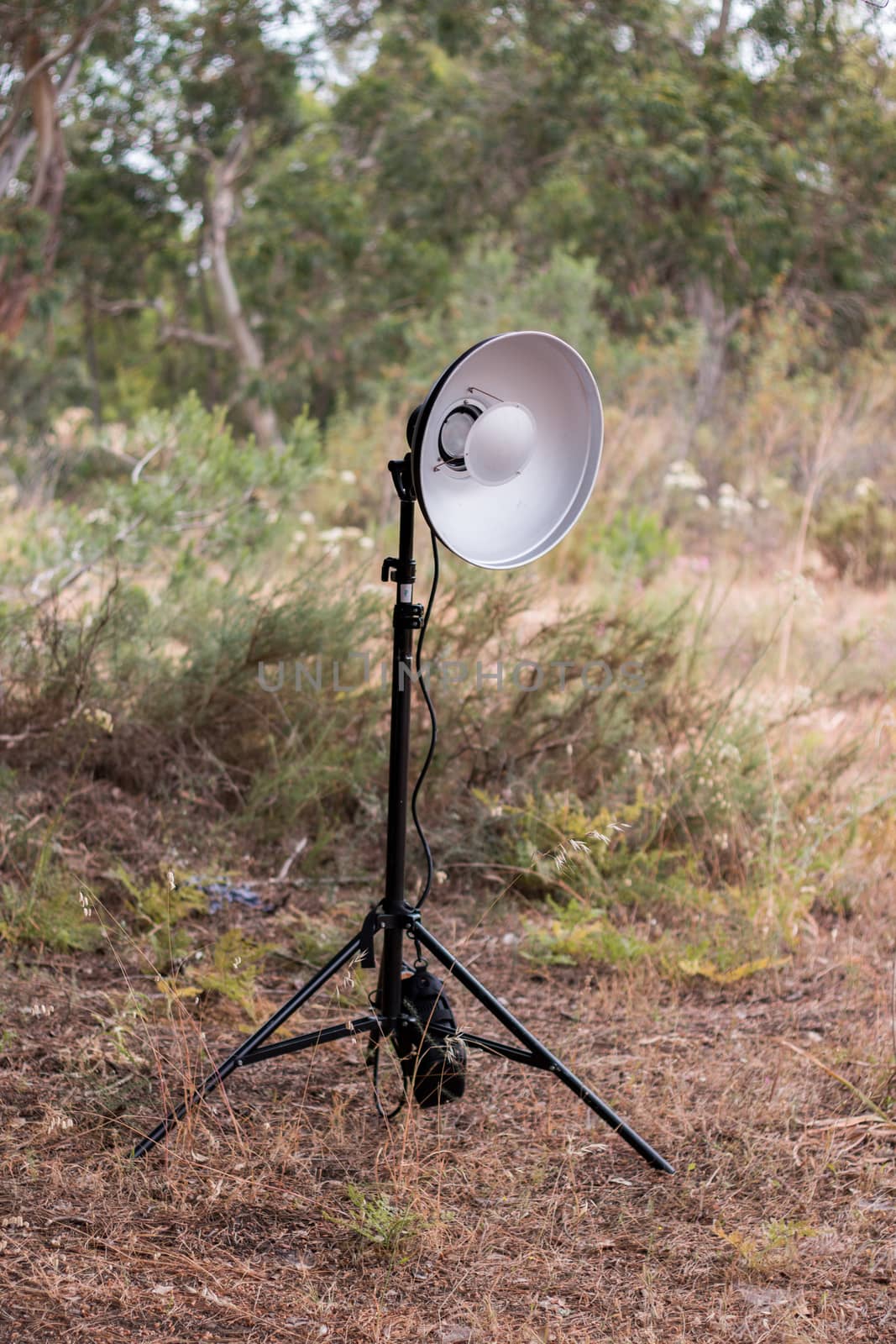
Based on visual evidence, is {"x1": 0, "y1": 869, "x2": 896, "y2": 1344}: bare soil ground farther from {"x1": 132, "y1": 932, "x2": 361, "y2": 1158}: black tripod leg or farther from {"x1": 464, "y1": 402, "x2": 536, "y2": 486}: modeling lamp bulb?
{"x1": 464, "y1": 402, "x2": 536, "y2": 486}: modeling lamp bulb

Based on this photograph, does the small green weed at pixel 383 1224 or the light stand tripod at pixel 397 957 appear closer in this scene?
the small green weed at pixel 383 1224

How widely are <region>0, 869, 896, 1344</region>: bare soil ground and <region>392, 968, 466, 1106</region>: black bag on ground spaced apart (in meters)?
0.07

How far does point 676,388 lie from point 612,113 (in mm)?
3568

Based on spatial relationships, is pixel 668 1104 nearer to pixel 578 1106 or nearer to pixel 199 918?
pixel 578 1106

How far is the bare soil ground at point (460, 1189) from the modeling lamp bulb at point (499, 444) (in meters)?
1.13

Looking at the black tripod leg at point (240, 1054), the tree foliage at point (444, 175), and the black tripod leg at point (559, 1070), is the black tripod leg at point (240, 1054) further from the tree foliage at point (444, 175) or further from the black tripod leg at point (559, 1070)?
the tree foliage at point (444, 175)

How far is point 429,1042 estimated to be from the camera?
2.14 meters

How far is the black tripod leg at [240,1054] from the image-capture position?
2.00 metres

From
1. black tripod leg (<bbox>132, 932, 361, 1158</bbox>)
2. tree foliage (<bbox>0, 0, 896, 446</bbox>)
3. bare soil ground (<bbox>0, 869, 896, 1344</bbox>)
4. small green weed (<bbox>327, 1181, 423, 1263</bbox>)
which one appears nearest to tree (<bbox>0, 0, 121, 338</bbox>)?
tree foliage (<bbox>0, 0, 896, 446</bbox>)

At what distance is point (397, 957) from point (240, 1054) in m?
0.33

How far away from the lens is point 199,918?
3.06 metres

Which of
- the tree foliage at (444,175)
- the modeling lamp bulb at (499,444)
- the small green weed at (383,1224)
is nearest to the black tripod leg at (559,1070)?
the small green weed at (383,1224)

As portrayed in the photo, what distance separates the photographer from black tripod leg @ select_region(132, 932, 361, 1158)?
78.5 inches

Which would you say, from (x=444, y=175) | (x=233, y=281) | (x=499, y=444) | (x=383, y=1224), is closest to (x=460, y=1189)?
(x=383, y=1224)
